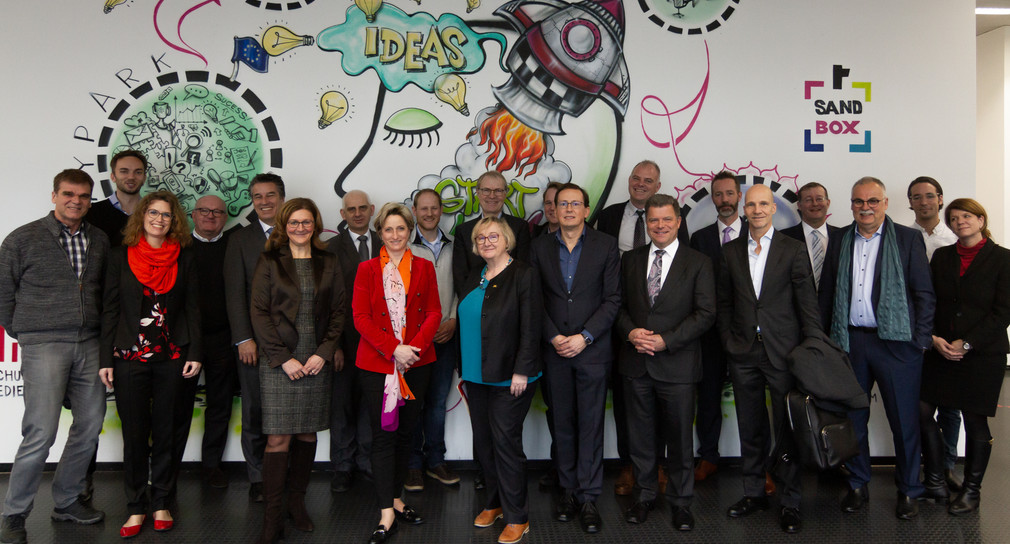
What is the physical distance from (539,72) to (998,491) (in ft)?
13.6

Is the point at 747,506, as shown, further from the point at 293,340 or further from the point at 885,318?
the point at 293,340

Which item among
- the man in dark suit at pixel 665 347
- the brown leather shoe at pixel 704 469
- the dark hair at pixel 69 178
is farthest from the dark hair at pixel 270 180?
the brown leather shoe at pixel 704 469

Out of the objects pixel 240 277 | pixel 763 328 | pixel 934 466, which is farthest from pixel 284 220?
pixel 934 466

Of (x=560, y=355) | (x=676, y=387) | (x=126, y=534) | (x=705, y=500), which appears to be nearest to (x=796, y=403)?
(x=676, y=387)

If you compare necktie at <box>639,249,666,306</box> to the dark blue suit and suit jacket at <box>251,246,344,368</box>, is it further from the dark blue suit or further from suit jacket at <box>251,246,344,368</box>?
suit jacket at <box>251,246,344,368</box>

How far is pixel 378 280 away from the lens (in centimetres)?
323

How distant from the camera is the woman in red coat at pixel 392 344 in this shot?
317cm

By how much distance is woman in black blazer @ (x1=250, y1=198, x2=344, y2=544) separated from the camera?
3.15 meters

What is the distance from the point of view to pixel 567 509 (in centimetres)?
353

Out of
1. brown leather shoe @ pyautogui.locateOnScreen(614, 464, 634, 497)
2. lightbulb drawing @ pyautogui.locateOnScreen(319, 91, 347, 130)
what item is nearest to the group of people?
brown leather shoe @ pyautogui.locateOnScreen(614, 464, 634, 497)

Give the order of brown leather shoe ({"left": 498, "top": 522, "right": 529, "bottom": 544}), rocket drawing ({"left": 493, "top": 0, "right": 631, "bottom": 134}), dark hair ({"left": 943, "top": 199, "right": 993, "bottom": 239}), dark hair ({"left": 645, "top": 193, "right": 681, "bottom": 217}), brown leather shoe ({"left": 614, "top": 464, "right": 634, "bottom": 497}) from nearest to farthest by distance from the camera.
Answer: brown leather shoe ({"left": 498, "top": 522, "right": 529, "bottom": 544})
dark hair ({"left": 645, "top": 193, "right": 681, "bottom": 217})
dark hair ({"left": 943, "top": 199, "right": 993, "bottom": 239})
brown leather shoe ({"left": 614, "top": 464, "right": 634, "bottom": 497})
rocket drawing ({"left": 493, "top": 0, "right": 631, "bottom": 134})

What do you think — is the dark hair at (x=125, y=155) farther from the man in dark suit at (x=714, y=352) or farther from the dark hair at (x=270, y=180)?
the man in dark suit at (x=714, y=352)

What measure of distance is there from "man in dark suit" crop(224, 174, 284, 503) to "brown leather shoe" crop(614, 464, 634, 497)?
2.24 m

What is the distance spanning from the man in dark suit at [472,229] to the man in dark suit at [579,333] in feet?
1.68
